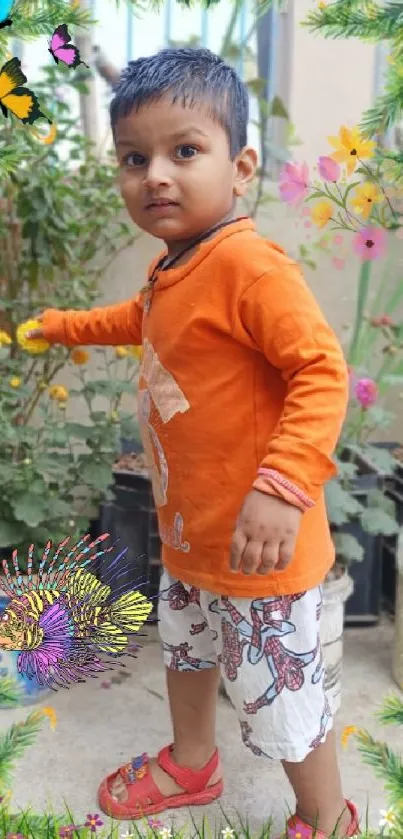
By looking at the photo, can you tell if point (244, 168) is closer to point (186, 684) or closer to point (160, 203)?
point (160, 203)

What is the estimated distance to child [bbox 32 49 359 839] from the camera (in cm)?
70

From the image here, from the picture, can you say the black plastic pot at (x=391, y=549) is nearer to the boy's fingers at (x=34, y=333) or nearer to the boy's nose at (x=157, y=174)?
the boy's fingers at (x=34, y=333)

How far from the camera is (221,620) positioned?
3.25 ft

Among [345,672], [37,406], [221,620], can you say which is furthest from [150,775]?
[37,406]

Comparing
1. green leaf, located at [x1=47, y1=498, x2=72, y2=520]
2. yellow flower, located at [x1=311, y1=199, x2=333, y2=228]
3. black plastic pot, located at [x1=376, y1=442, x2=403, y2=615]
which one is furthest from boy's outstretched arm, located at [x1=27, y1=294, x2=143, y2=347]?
black plastic pot, located at [x1=376, y1=442, x2=403, y2=615]

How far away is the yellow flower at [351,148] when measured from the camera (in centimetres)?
54

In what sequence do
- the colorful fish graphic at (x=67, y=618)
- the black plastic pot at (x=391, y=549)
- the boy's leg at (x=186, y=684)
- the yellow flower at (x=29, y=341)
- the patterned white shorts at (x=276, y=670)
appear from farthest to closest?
the black plastic pot at (x=391, y=549) → the boy's leg at (x=186, y=684) → the patterned white shorts at (x=276, y=670) → the yellow flower at (x=29, y=341) → the colorful fish graphic at (x=67, y=618)

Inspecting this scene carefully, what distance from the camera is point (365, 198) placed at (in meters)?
0.55

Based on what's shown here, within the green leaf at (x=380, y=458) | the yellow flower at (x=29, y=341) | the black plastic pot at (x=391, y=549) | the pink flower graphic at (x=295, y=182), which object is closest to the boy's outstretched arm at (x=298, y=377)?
the pink flower graphic at (x=295, y=182)

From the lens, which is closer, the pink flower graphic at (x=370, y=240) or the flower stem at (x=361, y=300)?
the pink flower graphic at (x=370, y=240)

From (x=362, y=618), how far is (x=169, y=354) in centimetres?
120

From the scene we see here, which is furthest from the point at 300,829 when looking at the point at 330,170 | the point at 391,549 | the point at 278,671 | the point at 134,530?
the point at 391,549

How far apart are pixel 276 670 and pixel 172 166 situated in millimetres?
600

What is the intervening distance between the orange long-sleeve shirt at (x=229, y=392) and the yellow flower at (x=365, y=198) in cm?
22
